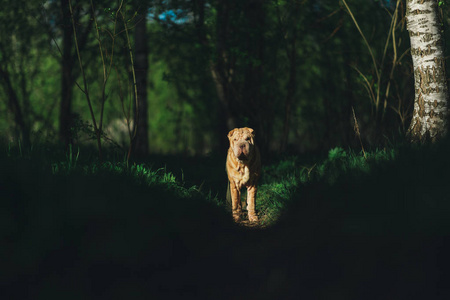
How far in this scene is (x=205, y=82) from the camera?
612 inches

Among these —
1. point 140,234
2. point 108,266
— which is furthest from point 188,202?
point 108,266

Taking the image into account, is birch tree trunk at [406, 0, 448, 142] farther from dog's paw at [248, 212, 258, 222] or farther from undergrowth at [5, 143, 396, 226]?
dog's paw at [248, 212, 258, 222]

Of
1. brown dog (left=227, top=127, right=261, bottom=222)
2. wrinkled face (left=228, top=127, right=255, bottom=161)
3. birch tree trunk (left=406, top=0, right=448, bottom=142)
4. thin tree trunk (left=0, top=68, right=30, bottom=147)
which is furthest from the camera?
thin tree trunk (left=0, top=68, right=30, bottom=147)

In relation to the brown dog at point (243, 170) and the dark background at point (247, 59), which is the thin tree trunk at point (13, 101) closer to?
the dark background at point (247, 59)

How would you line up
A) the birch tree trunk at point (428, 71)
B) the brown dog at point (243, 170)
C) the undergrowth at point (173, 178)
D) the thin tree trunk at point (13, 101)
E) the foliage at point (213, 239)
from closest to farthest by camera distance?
the foliage at point (213, 239), the undergrowth at point (173, 178), the brown dog at point (243, 170), the birch tree trunk at point (428, 71), the thin tree trunk at point (13, 101)

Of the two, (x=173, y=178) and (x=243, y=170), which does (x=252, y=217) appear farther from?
(x=173, y=178)

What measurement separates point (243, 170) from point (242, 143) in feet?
1.71

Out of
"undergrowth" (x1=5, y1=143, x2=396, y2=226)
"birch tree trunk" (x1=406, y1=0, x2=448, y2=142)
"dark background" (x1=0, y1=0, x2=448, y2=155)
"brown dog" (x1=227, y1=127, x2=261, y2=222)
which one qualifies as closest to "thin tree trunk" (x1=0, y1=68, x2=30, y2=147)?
"dark background" (x1=0, y1=0, x2=448, y2=155)

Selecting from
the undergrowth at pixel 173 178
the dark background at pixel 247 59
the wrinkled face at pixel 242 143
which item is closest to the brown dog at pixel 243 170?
the wrinkled face at pixel 242 143

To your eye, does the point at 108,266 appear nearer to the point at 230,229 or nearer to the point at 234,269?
the point at 234,269

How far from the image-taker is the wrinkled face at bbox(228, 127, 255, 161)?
535cm

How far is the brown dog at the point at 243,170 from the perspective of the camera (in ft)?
18.3

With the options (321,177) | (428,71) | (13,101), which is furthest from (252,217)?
(13,101)

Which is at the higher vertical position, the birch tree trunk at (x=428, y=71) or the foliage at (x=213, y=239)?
the birch tree trunk at (x=428, y=71)
